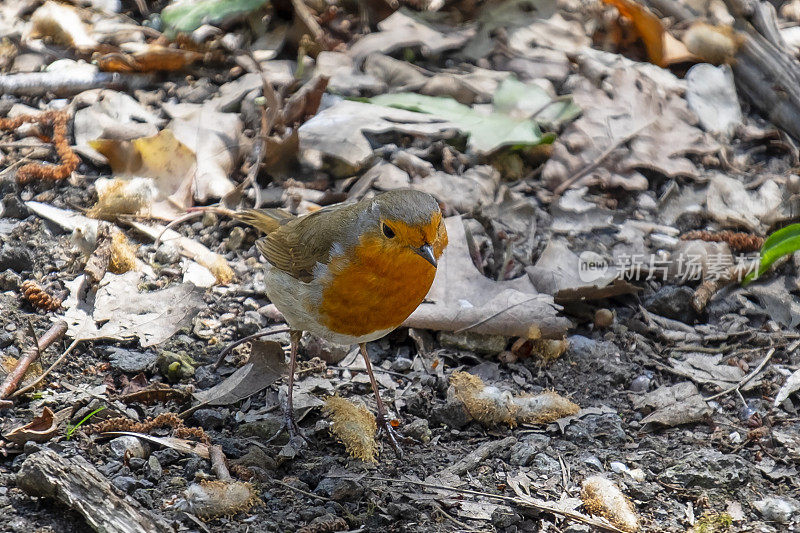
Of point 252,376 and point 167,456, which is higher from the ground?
point 167,456

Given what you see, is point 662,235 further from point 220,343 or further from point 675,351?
point 220,343

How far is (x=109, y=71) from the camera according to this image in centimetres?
580

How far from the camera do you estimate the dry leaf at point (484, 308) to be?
4.22 metres

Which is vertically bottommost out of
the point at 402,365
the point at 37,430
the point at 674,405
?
the point at 402,365

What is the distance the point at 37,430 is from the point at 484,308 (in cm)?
212

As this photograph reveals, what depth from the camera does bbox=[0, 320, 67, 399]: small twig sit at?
11.5ft

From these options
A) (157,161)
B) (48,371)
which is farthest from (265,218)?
(48,371)

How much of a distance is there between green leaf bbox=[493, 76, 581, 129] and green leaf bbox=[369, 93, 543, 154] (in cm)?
13

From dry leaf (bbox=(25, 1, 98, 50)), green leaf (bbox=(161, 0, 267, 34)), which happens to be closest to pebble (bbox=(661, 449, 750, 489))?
green leaf (bbox=(161, 0, 267, 34))

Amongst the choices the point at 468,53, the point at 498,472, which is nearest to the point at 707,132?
the point at 468,53

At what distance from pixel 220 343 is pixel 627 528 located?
82.4 inches

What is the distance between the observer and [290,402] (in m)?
3.87

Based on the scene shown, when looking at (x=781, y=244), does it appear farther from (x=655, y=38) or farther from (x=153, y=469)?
(x=153, y=469)

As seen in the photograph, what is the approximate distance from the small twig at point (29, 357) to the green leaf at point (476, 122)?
2532 mm
